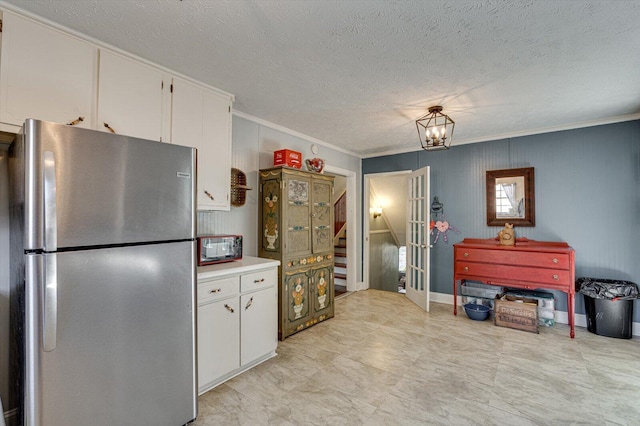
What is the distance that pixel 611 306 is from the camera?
3.25m

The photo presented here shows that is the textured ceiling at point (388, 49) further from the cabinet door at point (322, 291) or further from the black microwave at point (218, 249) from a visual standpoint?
the cabinet door at point (322, 291)

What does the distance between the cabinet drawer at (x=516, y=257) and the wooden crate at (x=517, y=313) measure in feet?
1.56

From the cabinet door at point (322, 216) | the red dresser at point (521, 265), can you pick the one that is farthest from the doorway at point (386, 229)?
the red dresser at point (521, 265)

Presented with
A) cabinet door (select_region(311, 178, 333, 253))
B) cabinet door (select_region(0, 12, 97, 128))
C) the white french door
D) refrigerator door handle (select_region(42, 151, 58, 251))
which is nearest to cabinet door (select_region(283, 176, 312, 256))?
cabinet door (select_region(311, 178, 333, 253))

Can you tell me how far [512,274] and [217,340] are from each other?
11.1ft

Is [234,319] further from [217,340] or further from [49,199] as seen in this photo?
[49,199]

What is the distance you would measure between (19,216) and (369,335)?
3.08m

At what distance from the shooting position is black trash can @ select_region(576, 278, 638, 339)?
10.5 feet

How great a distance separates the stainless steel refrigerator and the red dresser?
135 inches

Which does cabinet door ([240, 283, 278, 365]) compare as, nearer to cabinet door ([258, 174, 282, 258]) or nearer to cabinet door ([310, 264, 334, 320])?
cabinet door ([258, 174, 282, 258])

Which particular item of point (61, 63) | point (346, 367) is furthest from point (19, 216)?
point (346, 367)

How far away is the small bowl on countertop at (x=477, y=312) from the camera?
3.80 m

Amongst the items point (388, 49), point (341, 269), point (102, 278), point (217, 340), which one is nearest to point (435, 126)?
point (388, 49)

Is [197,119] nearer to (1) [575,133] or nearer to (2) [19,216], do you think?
(2) [19,216]
